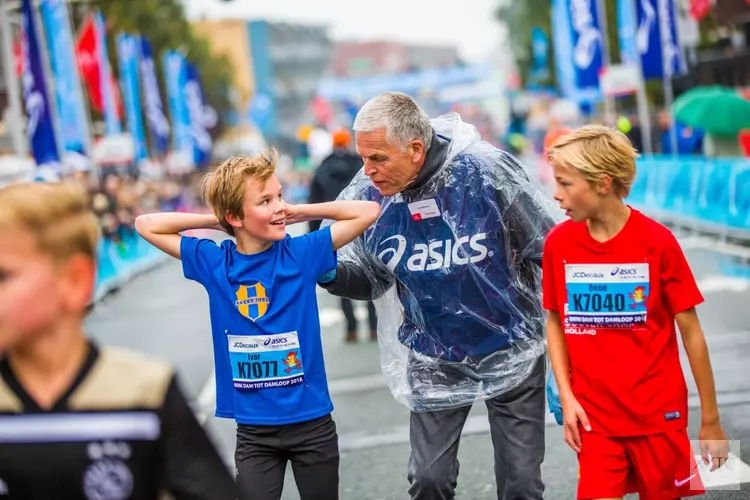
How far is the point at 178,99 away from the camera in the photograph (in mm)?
43906

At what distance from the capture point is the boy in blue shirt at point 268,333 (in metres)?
3.93

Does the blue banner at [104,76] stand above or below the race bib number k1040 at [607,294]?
above

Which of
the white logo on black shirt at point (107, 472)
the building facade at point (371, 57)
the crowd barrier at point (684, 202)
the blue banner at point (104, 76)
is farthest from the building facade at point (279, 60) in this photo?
the white logo on black shirt at point (107, 472)

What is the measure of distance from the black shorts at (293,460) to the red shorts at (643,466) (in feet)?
2.66

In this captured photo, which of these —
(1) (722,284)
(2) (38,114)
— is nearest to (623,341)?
(1) (722,284)

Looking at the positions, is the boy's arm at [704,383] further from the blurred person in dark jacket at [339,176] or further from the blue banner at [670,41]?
the blue banner at [670,41]

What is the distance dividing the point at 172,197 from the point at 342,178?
31.8m

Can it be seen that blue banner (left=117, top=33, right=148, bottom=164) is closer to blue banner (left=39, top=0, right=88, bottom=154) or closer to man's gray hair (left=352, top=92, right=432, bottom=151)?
blue banner (left=39, top=0, right=88, bottom=154)

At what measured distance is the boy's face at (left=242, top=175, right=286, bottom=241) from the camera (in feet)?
13.0

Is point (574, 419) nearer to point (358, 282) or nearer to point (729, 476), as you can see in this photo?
point (358, 282)

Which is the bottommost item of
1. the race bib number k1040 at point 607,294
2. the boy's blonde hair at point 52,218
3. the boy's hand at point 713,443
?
the boy's hand at point 713,443

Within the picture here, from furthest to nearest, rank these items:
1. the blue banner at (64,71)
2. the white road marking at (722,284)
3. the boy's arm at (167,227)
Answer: the blue banner at (64,71), the white road marking at (722,284), the boy's arm at (167,227)

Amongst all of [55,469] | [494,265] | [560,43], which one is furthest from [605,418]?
[560,43]

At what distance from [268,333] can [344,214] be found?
19.4 inches
